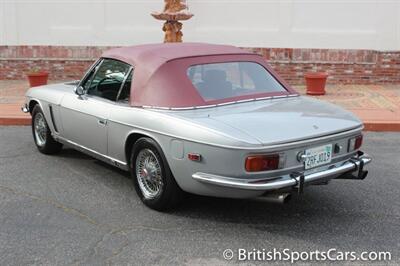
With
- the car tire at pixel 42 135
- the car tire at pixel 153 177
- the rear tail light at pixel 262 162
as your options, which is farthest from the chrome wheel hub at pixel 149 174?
the car tire at pixel 42 135

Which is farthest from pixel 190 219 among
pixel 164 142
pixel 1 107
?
pixel 1 107

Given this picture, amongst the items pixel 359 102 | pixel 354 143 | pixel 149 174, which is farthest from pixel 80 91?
pixel 359 102

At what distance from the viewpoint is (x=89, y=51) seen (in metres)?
12.5

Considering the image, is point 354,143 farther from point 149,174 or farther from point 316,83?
point 316,83

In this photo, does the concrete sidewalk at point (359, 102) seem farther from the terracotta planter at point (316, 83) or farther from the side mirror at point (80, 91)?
the side mirror at point (80, 91)

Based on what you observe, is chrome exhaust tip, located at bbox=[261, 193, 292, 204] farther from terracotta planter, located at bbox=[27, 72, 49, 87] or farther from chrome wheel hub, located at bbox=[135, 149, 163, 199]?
terracotta planter, located at bbox=[27, 72, 49, 87]

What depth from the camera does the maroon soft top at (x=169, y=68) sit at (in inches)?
177

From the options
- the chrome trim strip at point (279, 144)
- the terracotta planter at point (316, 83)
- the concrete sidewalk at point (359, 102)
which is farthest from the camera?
the terracotta planter at point (316, 83)

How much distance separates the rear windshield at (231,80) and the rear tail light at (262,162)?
94cm

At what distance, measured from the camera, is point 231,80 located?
482 cm

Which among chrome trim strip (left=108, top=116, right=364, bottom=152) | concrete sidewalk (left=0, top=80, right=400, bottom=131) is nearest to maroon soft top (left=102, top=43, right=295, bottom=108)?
chrome trim strip (left=108, top=116, right=364, bottom=152)

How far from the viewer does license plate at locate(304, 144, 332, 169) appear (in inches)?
158

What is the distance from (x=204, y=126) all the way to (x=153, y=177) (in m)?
0.79

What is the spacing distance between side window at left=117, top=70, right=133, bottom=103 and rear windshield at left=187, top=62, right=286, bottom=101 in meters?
0.59
